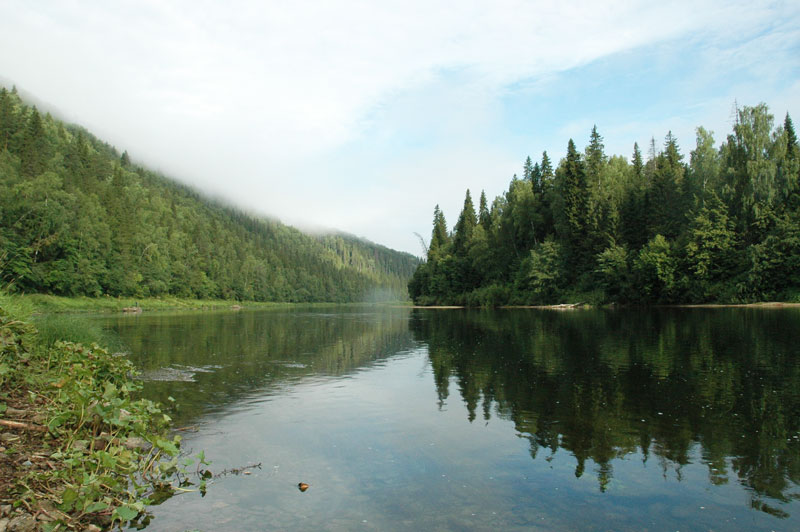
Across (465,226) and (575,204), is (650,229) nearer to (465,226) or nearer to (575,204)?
(575,204)

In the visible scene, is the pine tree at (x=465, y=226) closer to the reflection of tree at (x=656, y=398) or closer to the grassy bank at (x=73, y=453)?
the reflection of tree at (x=656, y=398)

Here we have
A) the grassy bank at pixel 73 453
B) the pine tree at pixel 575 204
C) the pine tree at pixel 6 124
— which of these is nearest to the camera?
the grassy bank at pixel 73 453

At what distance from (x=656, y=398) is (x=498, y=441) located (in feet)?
20.9

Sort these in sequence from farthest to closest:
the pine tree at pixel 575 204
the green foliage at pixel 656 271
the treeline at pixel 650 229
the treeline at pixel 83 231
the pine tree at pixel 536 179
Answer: the pine tree at pixel 536 179
the pine tree at pixel 575 204
the treeline at pixel 83 231
the green foliage at pixel 656 271
the treeline at pixel 650 229

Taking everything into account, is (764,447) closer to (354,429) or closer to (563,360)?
(354,429)

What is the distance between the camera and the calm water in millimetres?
7594

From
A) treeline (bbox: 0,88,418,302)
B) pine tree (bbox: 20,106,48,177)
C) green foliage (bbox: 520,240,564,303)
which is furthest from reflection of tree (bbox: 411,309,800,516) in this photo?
pine tree (bbox: 20,106,48,177)

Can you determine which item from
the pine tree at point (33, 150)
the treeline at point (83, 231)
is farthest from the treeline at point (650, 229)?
the pine tree at point (33, 150)

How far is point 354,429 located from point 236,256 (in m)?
178

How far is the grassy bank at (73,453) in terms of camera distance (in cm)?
678

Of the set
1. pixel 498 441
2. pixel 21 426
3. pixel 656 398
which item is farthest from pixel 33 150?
pixel 656 398

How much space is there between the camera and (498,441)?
1120cm

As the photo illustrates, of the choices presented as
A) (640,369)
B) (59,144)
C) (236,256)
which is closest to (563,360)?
(640,369)

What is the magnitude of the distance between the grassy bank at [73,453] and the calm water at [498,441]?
74 centimetres
